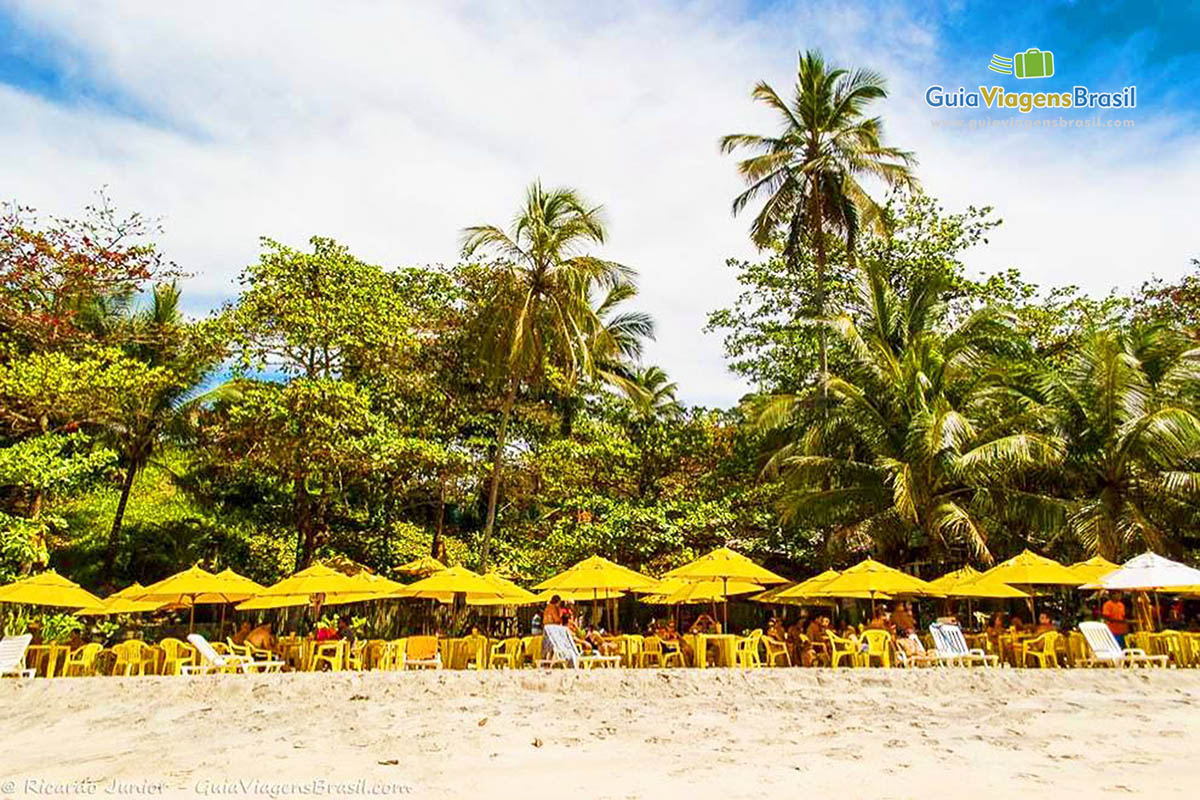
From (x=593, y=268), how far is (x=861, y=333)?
6203mm

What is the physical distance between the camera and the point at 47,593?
47.8ft

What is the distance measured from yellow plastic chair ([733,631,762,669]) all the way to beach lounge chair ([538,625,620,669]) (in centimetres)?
179

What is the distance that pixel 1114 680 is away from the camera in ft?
39.0

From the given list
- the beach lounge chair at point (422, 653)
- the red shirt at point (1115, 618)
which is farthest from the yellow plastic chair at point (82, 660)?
the red shirt at point (1115, 618)

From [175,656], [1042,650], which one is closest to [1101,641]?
[1042,650]

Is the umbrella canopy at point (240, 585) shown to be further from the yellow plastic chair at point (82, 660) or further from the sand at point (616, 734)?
the sand at point (616, 734)

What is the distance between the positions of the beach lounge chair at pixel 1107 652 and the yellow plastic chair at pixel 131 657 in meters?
13.5

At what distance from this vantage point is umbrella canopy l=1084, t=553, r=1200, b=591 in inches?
506

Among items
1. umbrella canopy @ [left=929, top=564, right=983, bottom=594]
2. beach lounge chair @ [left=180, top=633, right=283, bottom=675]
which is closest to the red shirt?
umbrella canopy @ [left=929, top=564, right=983, bottom=594]

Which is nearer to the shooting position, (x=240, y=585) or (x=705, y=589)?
(x=240, y=585)

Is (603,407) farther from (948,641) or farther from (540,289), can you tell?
Result: (948,641)

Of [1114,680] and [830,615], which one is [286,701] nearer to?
[1114,680]

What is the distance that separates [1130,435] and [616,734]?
12035mm

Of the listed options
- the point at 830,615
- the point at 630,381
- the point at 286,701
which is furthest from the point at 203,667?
the point at 630,381
